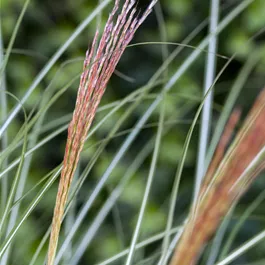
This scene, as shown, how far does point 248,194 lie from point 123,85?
0.29 meters

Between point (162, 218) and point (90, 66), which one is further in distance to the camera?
point (162, 218)


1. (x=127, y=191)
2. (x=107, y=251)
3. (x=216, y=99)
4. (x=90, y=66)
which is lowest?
(x=107, y=251)

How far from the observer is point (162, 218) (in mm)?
920

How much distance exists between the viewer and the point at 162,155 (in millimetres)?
941

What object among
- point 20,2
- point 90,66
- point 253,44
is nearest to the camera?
point 90,66

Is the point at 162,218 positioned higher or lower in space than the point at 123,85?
lower

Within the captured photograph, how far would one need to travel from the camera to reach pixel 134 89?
3.22 ft

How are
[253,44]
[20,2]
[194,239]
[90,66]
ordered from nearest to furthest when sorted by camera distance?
[194,239]
[90,66]
[253,44]
[20,2]

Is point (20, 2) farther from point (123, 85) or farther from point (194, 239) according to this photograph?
point (194, 239)

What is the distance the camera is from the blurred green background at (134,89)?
0.91m

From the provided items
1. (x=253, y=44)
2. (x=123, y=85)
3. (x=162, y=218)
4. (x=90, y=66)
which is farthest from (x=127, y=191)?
(x=90, y=66)

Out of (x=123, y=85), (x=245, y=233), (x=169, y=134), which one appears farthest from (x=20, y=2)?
(x=245, y=233)

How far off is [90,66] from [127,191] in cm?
50

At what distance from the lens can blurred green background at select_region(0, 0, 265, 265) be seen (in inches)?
35.8
